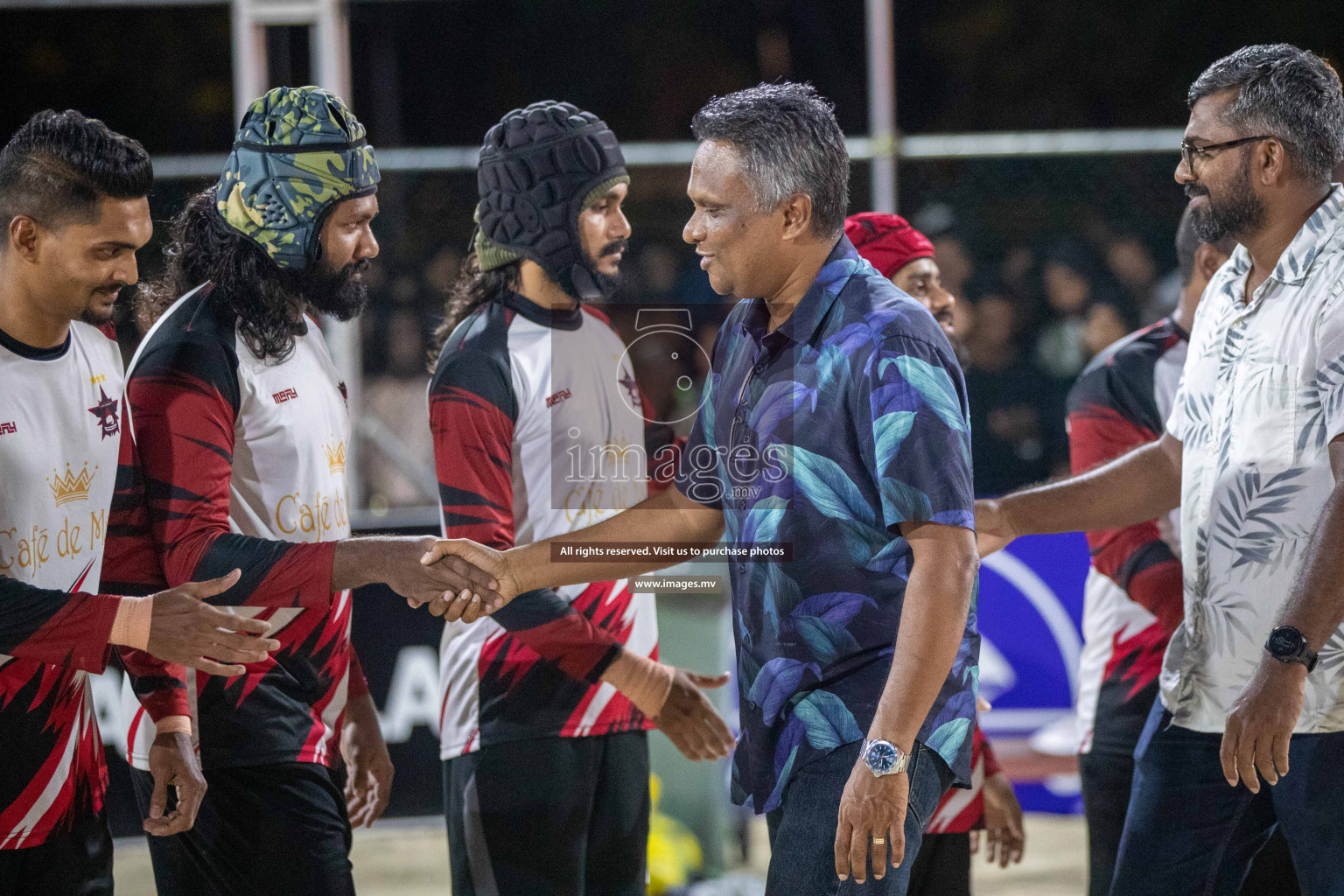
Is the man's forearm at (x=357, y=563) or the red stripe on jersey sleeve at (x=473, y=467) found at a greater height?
the red stripe on jersey sleeve at (x=473, y=467)

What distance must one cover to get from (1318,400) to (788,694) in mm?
1088

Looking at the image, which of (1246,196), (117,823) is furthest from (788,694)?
(117,823)

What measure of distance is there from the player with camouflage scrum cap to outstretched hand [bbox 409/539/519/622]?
0.03m

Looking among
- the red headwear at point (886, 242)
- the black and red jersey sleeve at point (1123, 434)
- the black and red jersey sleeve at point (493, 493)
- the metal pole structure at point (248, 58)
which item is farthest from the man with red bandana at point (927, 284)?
the metal pole structure at point (248, 58)

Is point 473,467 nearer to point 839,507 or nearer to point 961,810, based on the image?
point 839,507

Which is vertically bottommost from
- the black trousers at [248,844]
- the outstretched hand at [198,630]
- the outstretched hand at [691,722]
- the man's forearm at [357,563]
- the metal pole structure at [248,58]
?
the black trousers at [248,844]

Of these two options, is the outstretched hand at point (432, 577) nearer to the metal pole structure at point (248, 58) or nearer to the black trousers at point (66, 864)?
the black trousers at point (66, 864)

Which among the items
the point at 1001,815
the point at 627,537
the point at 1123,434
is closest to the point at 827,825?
the point at 627,537

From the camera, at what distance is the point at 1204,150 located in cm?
257

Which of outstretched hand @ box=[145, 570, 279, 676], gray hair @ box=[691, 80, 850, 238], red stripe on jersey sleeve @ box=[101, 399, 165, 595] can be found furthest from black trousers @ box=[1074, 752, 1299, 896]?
red stripe on jersey sleeve @ box=[101, 399, 165, 595]

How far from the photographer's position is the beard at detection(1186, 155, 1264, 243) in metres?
2.53

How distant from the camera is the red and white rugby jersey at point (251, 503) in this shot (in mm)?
2439

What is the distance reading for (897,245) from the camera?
3.16m

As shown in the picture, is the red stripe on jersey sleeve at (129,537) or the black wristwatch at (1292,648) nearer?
the black wristwatch at (1292,648)
